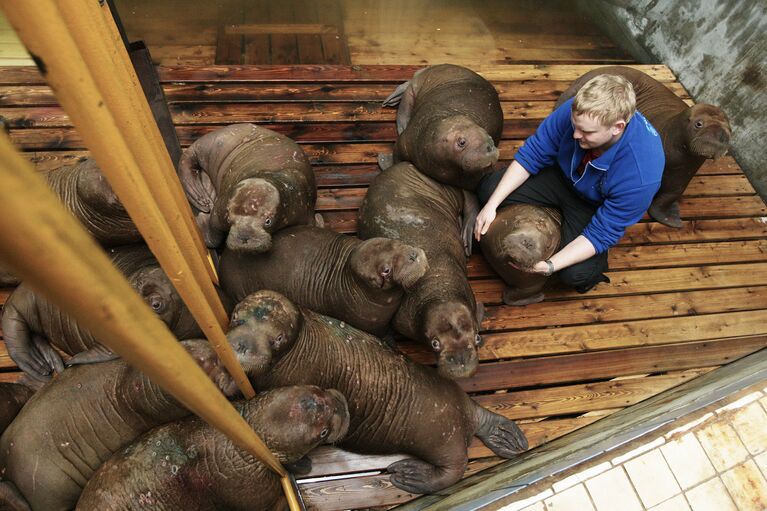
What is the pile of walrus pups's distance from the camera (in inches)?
101

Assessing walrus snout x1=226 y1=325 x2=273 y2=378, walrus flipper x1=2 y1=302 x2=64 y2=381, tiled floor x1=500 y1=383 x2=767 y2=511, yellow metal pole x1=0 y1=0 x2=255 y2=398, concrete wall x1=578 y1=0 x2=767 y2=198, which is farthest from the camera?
concrete wall x1=578 y1=0 x2=767 y2=198

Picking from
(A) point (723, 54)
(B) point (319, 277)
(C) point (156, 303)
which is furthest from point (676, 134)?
(C) point (156, 303)

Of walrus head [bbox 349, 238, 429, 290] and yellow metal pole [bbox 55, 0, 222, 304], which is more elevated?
yellow metal pole [bbox 55, 0, 222, 304]

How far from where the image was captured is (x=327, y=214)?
4.29 metres

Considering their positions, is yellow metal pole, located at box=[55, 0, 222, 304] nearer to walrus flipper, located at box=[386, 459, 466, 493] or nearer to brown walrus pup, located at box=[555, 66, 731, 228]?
walrus flipper, located at box=[386, 459, 466, 493]

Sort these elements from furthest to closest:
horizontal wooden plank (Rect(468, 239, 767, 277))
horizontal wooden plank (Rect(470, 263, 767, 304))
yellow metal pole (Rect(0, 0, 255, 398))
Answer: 1. horizontal wooden plank (Rect(468, 239, 767, 277))
2. horizontal wooden plank (Rect(470, 263, 767, 304))
3. yellow metal pole (Rect(0, 0, 255, 398))

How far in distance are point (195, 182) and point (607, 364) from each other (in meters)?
3.65

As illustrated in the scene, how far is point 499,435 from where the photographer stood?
3400 mm

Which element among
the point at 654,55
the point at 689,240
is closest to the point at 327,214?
the point at 689,240

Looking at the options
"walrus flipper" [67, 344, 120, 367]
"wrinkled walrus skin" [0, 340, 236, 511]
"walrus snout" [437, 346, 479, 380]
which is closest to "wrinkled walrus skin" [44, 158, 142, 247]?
"walrus flipper" [67, 344, 120, 367]

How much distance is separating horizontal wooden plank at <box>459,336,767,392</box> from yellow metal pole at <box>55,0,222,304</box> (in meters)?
2.20

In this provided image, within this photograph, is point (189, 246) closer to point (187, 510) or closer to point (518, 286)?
point (187, 510)

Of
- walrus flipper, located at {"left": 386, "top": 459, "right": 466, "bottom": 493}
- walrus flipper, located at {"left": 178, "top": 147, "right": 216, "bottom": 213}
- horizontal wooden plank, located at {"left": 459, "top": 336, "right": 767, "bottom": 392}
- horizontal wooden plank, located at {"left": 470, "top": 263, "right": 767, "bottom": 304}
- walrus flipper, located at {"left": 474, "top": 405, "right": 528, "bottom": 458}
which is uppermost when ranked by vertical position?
walrus flipper, located at {"left": 178, "top": 147, "right": 216, "bottom": 213}

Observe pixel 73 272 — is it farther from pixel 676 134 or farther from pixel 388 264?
pixel 676 134
